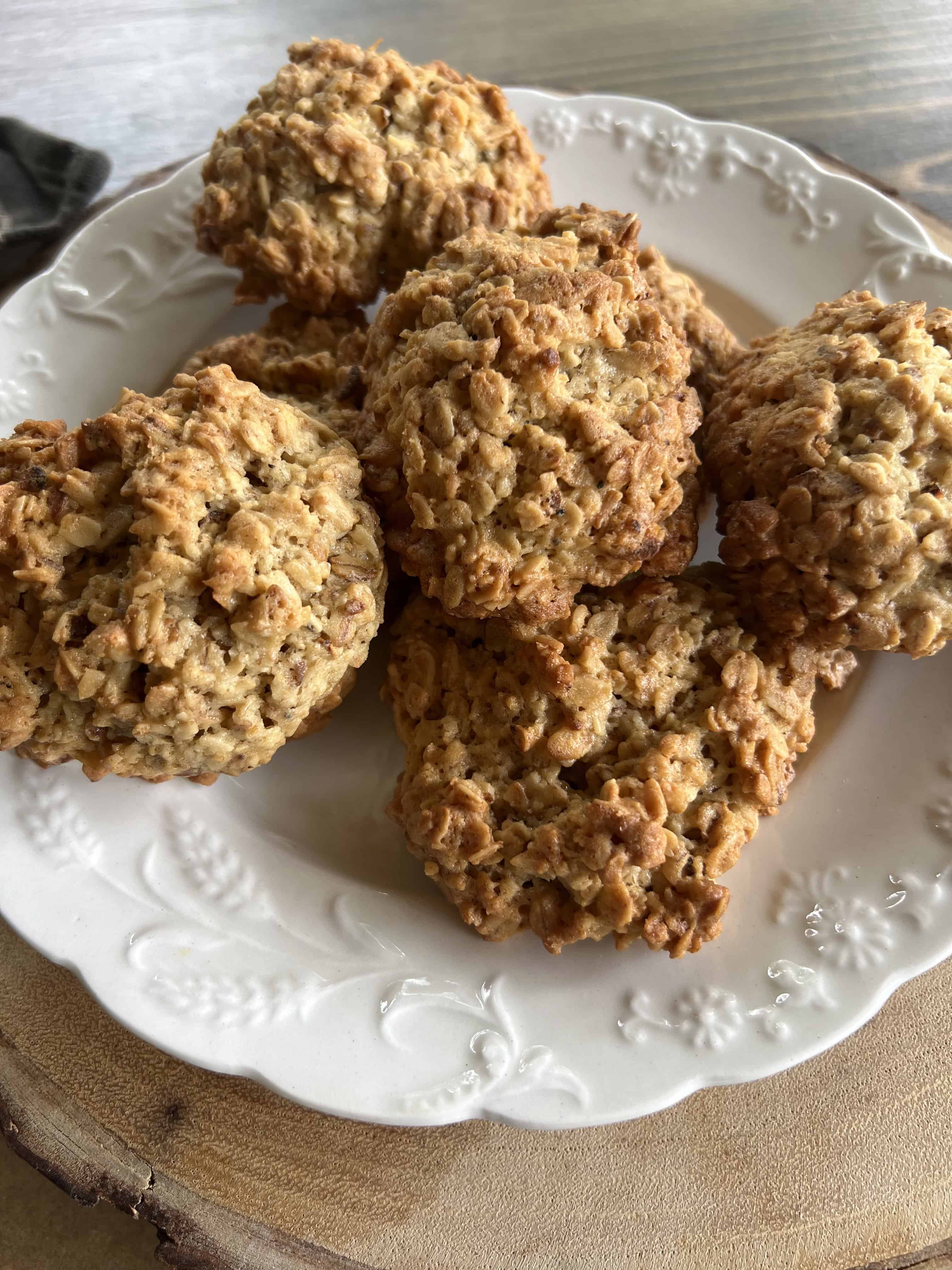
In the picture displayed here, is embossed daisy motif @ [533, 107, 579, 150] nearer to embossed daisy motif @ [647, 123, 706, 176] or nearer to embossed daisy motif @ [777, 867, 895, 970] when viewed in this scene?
embossed daisy motif @ [647, 123, 706, 176]

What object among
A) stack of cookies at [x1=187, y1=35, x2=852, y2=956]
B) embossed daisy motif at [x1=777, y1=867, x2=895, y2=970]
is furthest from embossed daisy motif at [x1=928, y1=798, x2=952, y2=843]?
stack of cookies at [x1=187, y1=35, x2=852, y2=956]

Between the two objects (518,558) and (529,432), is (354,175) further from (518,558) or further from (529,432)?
(518,558)

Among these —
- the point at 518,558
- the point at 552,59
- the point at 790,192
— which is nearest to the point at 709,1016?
the point at 518,558

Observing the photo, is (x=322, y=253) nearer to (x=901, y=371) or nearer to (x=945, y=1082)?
(x=901, y=371)

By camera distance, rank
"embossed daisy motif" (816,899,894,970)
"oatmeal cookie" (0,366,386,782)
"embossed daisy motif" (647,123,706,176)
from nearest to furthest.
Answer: "oatmeal cookie" (0,366,386,782) → "embossed daisy motif" (816,899,894,970) → "embossed daisy motif" (647,123,706,176)

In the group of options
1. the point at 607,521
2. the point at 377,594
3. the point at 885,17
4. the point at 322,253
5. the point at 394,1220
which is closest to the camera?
the point at 607,521

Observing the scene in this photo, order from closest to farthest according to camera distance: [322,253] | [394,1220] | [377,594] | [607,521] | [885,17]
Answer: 1. [607,521]
2. [377,594]
3. [394,1220]
4. [322,253]
5. [885,17]

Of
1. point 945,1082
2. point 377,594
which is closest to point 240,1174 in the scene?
point 377,594
